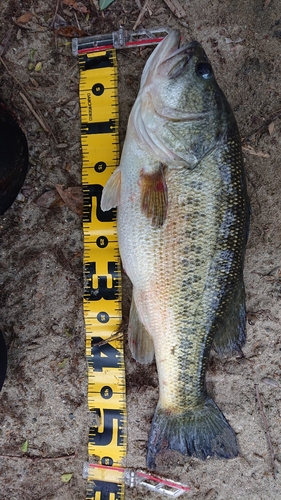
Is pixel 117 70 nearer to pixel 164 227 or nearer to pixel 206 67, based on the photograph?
pixel 206 67

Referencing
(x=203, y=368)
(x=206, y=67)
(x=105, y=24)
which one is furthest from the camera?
(x=105, y=24)

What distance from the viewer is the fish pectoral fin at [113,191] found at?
2.47m

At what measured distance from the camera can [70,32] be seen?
9.34 ft

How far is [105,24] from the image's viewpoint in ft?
9.35

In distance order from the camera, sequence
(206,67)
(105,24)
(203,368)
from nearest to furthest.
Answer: (206,67) < (203,368) < (105,24)

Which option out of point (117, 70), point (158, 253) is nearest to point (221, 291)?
point (158, 253)

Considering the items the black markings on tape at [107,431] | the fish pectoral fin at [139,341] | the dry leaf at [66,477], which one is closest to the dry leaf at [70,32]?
the fish pectoral fin at [139,341]

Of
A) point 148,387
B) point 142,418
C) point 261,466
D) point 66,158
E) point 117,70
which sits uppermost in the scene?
point 117,70

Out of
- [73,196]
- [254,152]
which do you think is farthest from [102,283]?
[254,152]

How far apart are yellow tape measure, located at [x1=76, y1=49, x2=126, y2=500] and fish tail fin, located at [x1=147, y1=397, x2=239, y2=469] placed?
523 millimetres

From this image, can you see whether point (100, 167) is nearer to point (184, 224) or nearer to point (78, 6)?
point (184, 224)

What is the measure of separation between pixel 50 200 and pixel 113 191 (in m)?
0.66

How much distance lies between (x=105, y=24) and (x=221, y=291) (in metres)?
2.04

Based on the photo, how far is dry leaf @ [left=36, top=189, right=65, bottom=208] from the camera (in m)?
2.92
